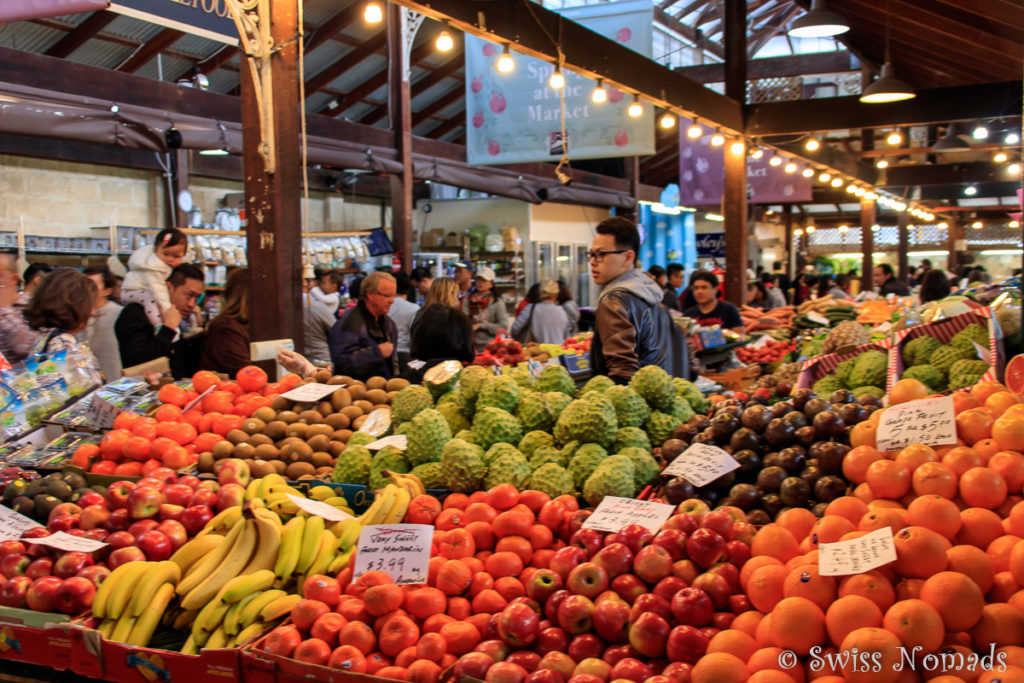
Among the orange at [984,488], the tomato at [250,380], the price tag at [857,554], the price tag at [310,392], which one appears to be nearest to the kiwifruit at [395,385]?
the price tag at [310,392]

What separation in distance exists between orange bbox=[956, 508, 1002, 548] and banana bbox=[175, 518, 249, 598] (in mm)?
1872

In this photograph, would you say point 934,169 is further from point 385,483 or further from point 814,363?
point 385,483

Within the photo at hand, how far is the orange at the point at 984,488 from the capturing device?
1935 mm

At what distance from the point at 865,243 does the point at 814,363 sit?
14759 mm

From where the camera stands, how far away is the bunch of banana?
2289mm

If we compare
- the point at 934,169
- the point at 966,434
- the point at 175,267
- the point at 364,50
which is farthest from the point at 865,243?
the point at 966,434

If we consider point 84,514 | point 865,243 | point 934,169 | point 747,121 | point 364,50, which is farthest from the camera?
point 865,243

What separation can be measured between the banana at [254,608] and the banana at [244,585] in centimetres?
3

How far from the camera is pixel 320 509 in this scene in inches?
99.1

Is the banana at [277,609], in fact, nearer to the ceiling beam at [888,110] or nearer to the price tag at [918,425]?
the price tag at [918,425]

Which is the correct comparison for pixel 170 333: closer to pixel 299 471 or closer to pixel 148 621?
pixel 299 471

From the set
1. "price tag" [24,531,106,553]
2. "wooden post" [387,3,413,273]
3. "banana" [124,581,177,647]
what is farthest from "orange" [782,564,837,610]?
"wooden post" [387,3,413,273]

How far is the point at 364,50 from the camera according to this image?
39.0ft

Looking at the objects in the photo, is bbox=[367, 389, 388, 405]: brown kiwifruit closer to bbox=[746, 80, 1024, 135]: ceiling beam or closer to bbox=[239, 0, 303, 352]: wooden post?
→ bbox=[239, 0, 303, 352]: wooden post
